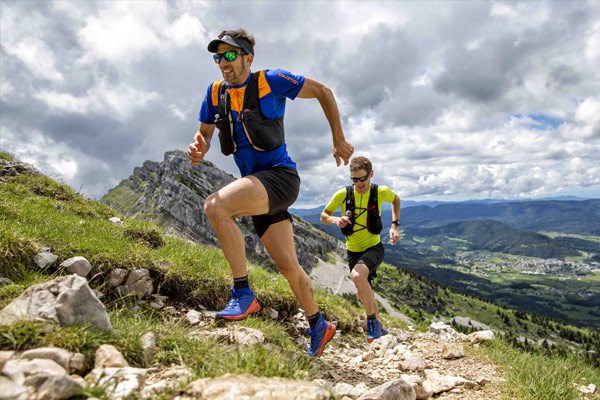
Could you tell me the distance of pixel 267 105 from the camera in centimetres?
517

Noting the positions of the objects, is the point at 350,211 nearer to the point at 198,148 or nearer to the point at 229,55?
the point at 198,148

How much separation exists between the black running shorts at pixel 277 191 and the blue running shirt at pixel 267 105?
0.18 m

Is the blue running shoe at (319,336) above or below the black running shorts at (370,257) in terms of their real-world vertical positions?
below

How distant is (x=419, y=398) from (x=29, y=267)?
5893mm

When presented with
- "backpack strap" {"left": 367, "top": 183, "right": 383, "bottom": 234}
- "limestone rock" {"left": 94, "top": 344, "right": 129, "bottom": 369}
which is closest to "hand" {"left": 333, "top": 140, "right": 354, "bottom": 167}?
"limestone rock" {"left": 94, "top": 344, "right": 129, "bottom": 369}

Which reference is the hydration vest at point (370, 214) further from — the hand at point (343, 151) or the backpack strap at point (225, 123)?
the backpack strap at point (225, 123)

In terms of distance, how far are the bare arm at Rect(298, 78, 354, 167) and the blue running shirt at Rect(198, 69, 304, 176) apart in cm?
16

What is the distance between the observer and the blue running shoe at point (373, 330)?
336 inches

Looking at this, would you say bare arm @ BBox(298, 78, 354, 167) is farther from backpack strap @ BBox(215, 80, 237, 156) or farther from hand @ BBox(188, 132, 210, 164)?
hand @ BBox(188, 132, 210, 164)

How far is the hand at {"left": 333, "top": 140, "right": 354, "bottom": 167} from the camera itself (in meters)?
5.36

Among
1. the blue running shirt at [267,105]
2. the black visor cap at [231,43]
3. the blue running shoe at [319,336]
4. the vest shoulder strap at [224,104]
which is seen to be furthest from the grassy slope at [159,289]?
the black visor cap at [231,43]

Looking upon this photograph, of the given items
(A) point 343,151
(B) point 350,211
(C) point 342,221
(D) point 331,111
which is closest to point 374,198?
(B) point 350,211

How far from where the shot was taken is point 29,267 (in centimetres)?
568

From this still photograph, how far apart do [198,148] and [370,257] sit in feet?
18.5
